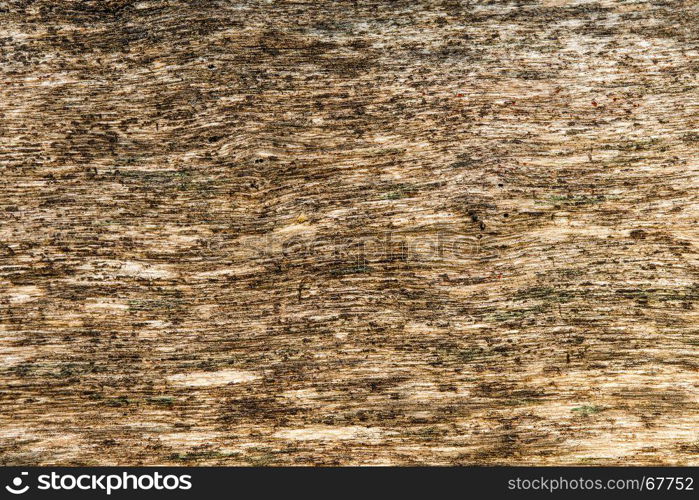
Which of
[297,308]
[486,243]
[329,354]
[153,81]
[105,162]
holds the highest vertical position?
[153,81]

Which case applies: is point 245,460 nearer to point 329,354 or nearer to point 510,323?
point 329,354

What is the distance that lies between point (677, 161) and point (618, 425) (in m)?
1.88

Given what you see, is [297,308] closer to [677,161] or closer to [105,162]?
[105,162]

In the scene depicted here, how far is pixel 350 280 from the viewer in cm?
342

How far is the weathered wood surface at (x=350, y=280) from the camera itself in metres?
3.39

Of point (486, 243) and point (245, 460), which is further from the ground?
point (486, 243)

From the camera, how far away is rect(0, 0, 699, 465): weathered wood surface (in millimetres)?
3391

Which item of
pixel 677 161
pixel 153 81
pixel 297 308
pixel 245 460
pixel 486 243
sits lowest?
pixel 245 460

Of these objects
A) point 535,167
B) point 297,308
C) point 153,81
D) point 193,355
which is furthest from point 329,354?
point 153,81

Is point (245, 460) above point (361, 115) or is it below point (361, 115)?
below

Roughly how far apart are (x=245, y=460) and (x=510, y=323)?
2075 mm

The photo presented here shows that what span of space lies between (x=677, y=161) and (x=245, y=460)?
3.67 metres

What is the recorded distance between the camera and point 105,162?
346 cm

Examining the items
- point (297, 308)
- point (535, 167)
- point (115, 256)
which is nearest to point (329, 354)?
point (297, 308)
